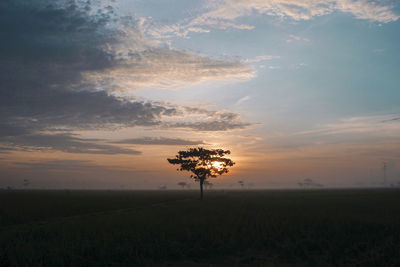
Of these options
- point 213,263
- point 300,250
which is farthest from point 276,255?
point 213,263

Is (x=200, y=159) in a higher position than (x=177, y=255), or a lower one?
higher

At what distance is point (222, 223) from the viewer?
27.5 meters

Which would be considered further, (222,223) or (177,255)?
(222,223)

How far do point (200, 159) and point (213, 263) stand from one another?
56231mm

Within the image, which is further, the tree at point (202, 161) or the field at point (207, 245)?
the tree at point (202, 161)

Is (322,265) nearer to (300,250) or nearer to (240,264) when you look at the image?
(300,250)

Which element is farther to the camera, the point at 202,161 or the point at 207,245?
the point at 202,161

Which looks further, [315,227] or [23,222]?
[23,222]

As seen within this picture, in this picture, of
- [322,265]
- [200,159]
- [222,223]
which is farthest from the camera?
[200,159]

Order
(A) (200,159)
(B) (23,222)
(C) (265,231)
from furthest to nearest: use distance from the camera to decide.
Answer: (A) (200,159), (B) (23,222), (C) (265,231)

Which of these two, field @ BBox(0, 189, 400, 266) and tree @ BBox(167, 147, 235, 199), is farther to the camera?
tree @ BBox(167, 147, 235, 199)

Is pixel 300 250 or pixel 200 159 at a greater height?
pixel 200 159

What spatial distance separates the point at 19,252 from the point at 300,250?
17127 millimetres

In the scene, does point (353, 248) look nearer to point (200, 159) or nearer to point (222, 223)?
point (222, 223)
